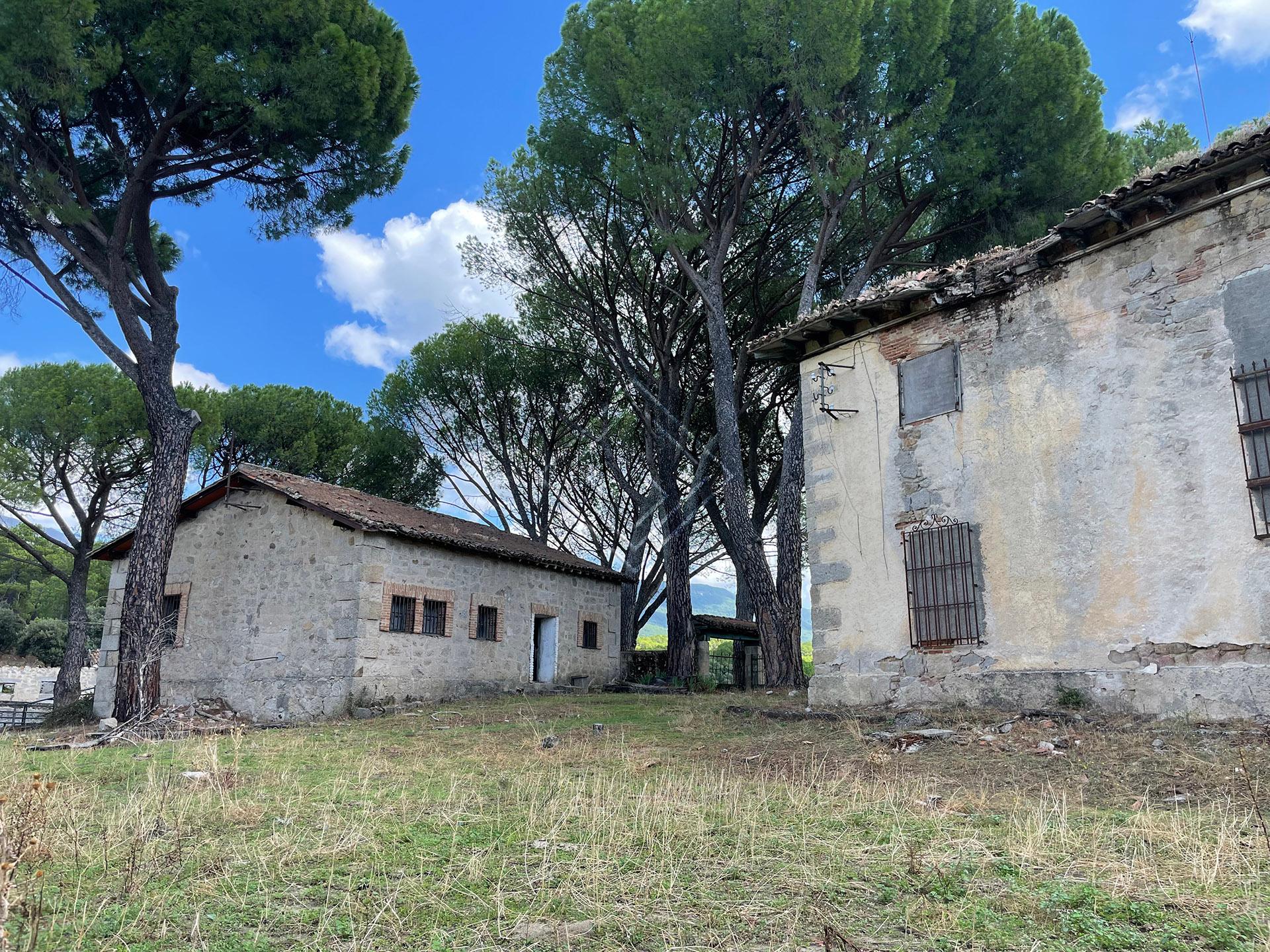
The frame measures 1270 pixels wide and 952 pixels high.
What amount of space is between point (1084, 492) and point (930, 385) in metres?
2.16

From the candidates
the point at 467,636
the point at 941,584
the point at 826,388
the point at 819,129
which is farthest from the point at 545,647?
the point at 819,129

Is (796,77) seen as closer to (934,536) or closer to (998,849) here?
(934,536)

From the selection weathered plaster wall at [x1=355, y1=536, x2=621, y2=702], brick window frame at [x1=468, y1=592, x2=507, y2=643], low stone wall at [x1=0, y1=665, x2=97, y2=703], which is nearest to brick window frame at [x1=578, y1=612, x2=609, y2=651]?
weathered plaster wall at [x1=355, y1=536, x2=621, y2=702]

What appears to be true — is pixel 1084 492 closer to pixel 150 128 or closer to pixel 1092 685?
pixel 1092 685

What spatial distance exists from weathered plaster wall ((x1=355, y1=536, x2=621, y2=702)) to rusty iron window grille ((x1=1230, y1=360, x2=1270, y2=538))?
12.0m

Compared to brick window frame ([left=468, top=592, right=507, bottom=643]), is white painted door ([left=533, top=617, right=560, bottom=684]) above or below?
below

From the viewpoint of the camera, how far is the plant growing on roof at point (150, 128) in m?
13.1

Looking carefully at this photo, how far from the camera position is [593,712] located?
41.4 feet

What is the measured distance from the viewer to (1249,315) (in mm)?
7652

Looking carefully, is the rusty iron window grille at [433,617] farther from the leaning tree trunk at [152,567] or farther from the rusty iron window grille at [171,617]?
the rusty iron window grille at [171,617]

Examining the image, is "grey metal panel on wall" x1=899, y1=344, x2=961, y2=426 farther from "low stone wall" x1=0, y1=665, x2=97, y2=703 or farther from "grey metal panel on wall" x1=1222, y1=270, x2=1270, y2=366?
"low stone wall" x1=0, y1=665, x2=97, y2=703

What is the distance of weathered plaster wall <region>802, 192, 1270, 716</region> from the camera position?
7.59 meters

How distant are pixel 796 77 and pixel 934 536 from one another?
27.7 feet

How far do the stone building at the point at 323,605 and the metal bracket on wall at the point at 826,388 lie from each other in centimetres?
754
